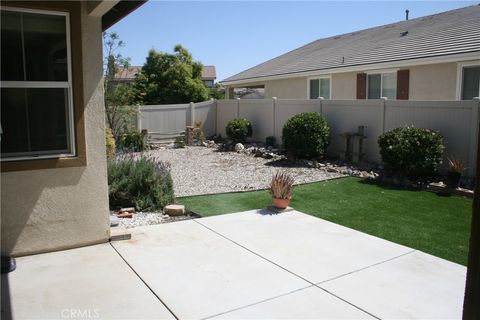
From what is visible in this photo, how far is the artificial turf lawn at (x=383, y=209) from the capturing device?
5.81 meters

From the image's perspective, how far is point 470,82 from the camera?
11.9 metres

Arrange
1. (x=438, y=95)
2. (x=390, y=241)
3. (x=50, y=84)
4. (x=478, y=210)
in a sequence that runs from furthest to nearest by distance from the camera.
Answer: (x=438, y=95) → (x=390, y=241) → (x=50, y=84) → (x=478, y=210)

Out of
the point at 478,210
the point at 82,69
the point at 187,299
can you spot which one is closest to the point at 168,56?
the point at 82,69

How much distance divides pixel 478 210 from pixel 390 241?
405 cm

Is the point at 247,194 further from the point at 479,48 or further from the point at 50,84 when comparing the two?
the point at 479,48

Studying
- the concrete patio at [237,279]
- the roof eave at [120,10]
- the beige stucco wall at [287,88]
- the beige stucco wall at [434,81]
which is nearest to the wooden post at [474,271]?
the concrete patio at [237,279]

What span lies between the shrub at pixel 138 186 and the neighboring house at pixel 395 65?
9336mm

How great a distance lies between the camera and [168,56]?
3155cm

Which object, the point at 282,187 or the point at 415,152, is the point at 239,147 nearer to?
the point at 415,152

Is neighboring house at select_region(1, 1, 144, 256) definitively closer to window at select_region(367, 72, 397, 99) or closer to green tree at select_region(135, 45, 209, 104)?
window at select_region(367, 72, 397, 99)

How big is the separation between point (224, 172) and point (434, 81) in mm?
7232

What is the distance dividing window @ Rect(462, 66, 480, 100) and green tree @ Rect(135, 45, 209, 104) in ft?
67.1

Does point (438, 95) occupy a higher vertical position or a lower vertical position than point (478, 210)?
higher
